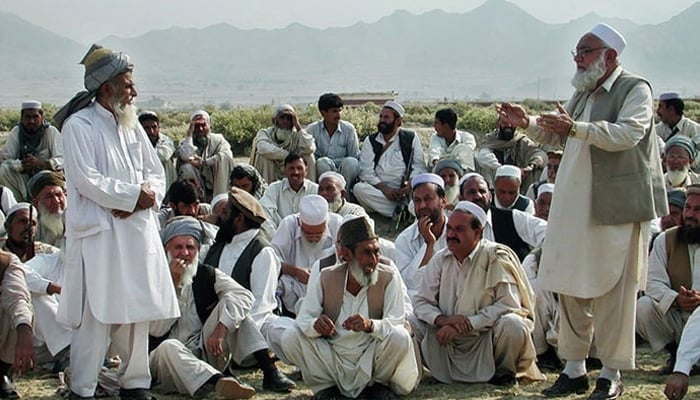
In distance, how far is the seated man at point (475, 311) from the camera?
21.1ft

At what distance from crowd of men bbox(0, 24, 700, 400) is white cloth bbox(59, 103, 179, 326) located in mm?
11

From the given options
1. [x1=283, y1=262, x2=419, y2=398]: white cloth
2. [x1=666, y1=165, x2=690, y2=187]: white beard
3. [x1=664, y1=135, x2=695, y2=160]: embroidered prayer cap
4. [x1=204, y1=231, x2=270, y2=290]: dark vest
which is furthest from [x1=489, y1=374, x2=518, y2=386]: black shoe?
[x1=664, y1=135, x2=695, y2=160]: embroidered prayer cap

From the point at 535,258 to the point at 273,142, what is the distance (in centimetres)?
487

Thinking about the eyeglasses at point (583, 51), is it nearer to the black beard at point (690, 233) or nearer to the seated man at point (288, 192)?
the black beard at point (690, 233)

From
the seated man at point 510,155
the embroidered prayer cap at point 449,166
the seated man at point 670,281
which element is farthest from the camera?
the seated man at point 510,155

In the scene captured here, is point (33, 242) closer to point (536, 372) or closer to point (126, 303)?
point (126, 303)

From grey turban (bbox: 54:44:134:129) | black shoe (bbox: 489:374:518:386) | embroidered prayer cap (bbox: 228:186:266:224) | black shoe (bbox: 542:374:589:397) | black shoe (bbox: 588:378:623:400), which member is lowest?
black shoe (bbox: 489:374:518:386)

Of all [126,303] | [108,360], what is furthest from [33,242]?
[126,303]

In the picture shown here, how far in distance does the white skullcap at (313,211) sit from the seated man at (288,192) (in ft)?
5.34

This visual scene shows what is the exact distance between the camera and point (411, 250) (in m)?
7.83

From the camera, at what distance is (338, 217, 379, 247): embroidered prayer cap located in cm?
612

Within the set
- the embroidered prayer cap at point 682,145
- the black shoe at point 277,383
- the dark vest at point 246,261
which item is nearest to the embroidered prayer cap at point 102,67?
the dark vest at point 246,261

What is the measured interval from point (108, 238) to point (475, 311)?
2.32 m

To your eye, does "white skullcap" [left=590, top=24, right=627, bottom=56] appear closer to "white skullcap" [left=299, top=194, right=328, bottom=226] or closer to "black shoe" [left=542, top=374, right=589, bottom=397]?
"black shoe" [left=542, top=374, right=589, bottom=397]
